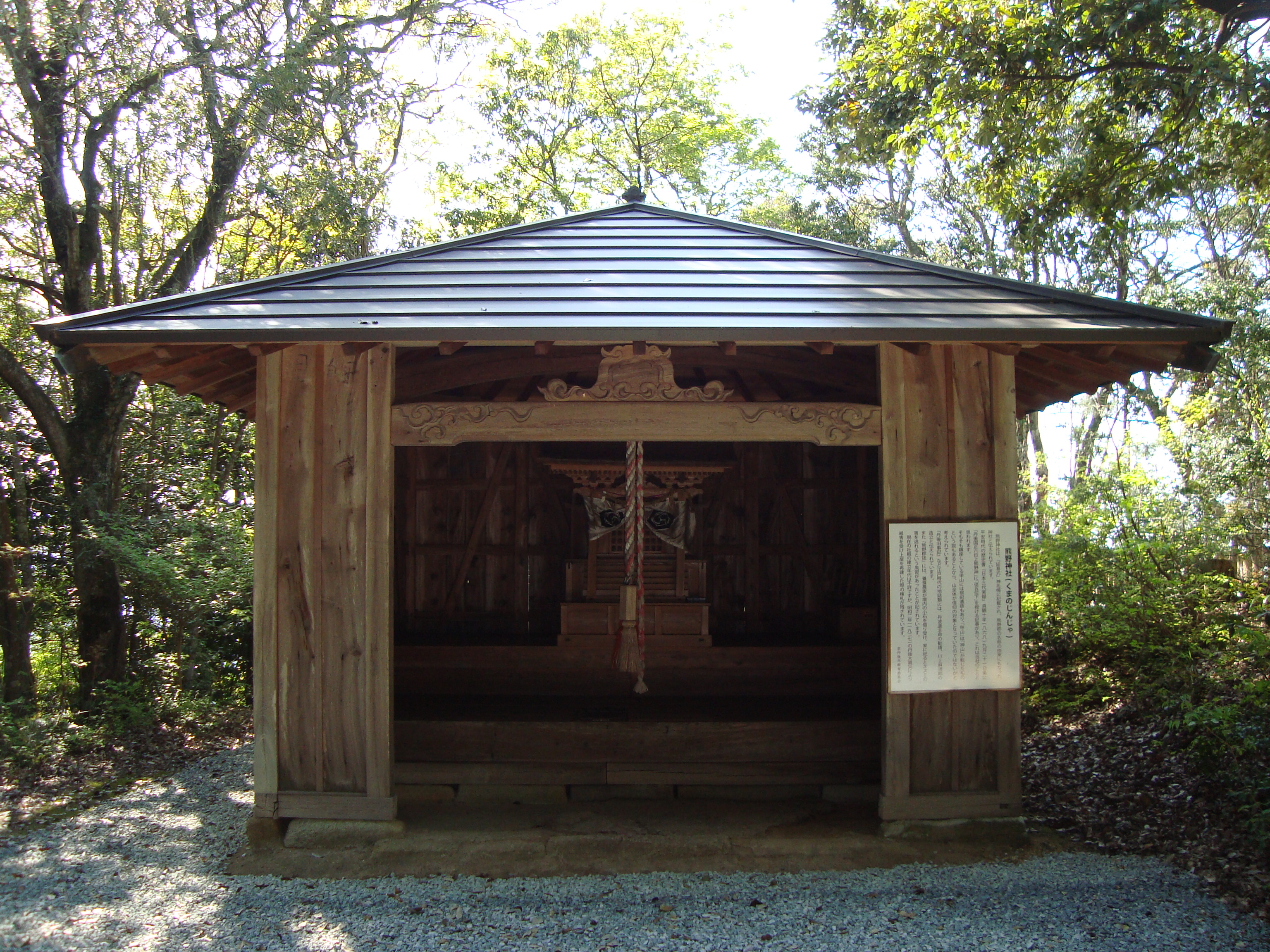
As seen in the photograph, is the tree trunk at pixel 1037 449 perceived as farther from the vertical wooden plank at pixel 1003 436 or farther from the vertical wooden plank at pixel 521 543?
the vertical wooden plank at pixel 1003 436

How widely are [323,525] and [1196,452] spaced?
861 cm

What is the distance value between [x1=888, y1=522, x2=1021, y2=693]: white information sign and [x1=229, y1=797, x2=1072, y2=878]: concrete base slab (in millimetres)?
841

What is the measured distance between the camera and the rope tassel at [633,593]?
18.9 feet

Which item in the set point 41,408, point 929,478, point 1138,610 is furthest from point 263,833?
point 1138,610

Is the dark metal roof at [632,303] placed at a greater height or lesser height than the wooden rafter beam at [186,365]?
A: greater

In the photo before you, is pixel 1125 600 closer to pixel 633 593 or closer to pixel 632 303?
pixel 633 593

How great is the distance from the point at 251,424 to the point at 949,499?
951cm

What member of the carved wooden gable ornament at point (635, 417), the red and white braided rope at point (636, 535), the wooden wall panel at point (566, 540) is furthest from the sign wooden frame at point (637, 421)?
the wooden wall panel at point (566, 540)

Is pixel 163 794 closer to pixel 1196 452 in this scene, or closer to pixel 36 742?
pixel 36 742

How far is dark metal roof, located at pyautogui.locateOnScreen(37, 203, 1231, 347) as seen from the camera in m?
4.47

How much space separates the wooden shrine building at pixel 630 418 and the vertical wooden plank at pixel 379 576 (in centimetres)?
1

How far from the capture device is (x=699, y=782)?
5.75 metres

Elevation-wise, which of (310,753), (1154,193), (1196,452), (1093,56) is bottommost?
(310,753)

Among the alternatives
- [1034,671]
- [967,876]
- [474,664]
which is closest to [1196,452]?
[1034,671]
